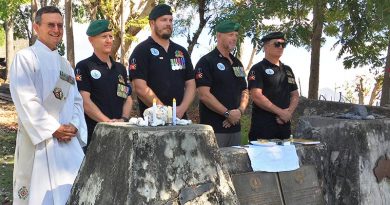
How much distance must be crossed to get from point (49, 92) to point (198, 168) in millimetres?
1375

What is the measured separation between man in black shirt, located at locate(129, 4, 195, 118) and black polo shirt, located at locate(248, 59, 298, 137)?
0.72 m

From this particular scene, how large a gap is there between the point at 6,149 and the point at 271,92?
6.60 m

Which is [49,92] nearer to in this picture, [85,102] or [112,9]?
[85,102]

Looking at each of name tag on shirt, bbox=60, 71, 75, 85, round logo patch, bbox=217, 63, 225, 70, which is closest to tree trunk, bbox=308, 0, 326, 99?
round logo patch, bbox=217, 63, 225, 70

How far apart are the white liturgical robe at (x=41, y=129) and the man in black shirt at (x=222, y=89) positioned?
4.69ft

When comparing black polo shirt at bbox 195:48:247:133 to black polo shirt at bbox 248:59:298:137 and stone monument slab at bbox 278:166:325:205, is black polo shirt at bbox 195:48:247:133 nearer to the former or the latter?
black polo shirt at bbox 248:59:298:137

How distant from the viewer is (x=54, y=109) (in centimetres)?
408

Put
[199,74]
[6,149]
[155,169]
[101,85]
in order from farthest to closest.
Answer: [6,149] → [199,74] → [101,85] → [155,169]

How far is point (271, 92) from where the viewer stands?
17.5 feet

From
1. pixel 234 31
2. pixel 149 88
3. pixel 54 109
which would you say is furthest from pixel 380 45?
pixel 54 109

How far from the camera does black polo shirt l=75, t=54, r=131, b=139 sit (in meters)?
4.61

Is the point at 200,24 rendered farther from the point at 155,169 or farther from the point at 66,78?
the point at 155,169

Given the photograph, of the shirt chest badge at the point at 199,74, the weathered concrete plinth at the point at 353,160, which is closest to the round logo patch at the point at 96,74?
the shirt chest badge at the point at 199,74

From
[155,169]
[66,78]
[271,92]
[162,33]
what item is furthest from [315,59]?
[155,169]
